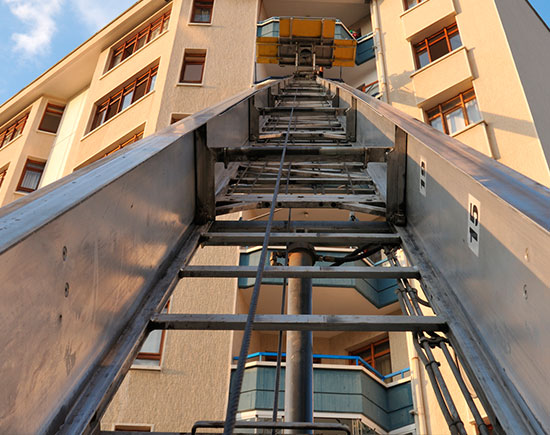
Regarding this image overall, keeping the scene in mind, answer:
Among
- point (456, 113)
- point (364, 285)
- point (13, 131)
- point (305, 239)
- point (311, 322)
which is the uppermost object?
point (13, 131)

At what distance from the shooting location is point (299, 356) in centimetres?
326

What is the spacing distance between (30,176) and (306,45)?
34.1 feet

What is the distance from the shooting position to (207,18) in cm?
1617

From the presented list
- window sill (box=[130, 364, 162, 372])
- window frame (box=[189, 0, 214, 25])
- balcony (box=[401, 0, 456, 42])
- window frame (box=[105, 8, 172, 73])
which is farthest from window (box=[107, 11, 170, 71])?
window sill (box=[130, 364, 162, 372])

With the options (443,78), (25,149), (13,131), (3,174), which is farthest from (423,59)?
(13,131)

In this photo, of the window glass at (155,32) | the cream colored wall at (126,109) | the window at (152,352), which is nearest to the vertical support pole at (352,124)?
the window at (152,352)

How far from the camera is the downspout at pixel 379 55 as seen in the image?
1270 cm

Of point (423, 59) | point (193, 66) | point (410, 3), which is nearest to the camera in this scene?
point (423, 59)

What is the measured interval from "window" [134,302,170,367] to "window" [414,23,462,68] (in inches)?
341

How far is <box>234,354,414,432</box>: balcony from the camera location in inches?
373

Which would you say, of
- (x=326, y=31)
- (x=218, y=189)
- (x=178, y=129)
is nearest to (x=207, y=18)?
(x=326, y=31)

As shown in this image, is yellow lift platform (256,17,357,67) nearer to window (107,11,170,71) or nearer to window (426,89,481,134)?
window (426,89,481,134)

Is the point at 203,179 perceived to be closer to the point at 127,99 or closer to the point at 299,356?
the point at 299,356

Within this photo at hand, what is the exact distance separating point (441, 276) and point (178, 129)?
5.65 ft
